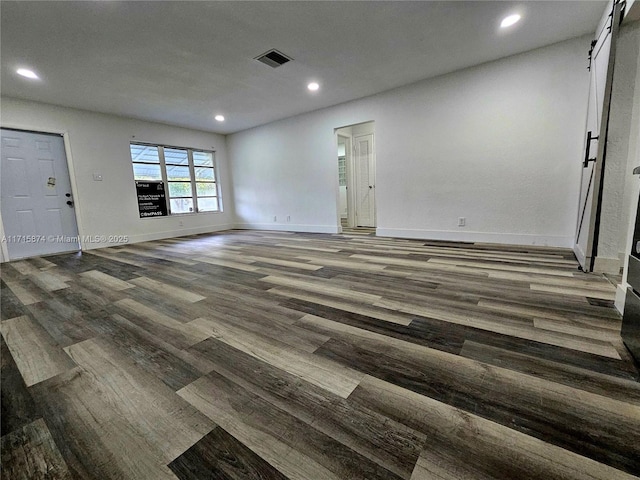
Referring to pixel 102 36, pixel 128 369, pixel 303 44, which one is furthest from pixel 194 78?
pixel 128 369

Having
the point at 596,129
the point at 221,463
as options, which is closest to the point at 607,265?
the point at 596,129

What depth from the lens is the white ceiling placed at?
251 centimetres

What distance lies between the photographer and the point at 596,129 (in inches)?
104

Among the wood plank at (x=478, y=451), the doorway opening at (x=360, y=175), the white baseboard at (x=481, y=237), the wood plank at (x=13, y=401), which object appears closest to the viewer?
the wood plank at (x=478, y=451)

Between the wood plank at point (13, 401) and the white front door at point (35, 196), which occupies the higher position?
the white front door at point (35, 196)

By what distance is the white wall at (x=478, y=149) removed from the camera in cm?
343

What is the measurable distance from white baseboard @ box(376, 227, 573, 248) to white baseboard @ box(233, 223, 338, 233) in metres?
1.22

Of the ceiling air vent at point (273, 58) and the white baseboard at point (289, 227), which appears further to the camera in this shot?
the white baseboard at point (289, 227)

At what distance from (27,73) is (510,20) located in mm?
5846

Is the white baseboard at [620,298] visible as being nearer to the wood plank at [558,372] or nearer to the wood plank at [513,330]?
the wood plank at [513,330]

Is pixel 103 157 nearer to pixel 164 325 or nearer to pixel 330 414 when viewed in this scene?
pixel 164 325

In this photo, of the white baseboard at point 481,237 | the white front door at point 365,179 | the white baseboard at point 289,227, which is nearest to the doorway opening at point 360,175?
the white front door at point 365,179

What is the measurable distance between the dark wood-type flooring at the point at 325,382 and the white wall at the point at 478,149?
1755 mm

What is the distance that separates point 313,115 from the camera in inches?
222
